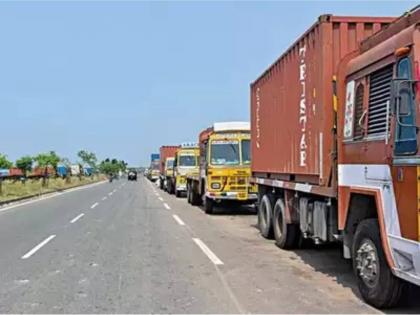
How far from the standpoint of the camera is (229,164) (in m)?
22.5

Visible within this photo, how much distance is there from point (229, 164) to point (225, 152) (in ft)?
1.53

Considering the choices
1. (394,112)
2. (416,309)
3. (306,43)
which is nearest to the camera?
(394,112)

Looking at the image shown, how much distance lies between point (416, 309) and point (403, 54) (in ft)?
9.61

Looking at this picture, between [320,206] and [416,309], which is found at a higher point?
[320,206]

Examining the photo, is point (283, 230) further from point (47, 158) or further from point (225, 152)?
point (47, 158)

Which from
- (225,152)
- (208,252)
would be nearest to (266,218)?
(208,252)

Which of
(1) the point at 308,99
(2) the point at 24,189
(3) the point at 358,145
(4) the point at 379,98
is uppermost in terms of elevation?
(1) the point at 308,99

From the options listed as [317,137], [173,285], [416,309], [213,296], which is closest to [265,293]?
[213,296]

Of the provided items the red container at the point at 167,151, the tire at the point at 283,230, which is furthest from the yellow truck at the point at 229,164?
the red container at the point at 167,151

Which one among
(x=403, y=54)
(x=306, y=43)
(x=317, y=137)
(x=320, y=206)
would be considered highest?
(x=306, y=43)

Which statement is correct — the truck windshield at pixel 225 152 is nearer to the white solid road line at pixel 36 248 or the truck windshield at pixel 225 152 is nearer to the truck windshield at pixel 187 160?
the white solid road line at pixel 36 248

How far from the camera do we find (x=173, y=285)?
873cm

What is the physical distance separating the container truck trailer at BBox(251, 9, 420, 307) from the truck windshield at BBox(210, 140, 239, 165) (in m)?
9.82

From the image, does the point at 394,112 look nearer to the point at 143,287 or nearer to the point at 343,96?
the point at 343,96
